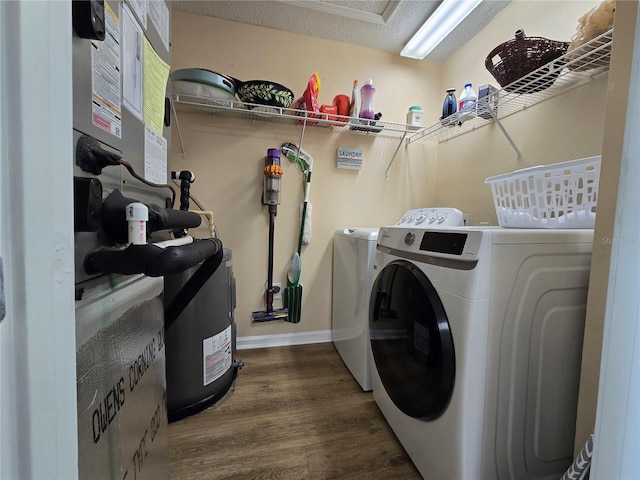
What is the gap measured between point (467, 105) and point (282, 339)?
2.04 m

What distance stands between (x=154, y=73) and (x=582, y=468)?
149cm

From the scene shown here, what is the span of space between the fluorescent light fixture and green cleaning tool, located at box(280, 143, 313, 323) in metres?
1.05

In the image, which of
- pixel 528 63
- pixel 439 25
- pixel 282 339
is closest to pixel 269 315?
pixel 282 339

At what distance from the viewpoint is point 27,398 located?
0.78ft

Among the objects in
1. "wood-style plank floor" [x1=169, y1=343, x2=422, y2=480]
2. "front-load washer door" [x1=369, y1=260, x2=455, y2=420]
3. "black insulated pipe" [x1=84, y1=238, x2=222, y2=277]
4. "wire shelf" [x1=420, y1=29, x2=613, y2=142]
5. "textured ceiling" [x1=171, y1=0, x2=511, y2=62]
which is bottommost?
"wood-style plank floor" [x1=169, y1=343, x2=422, y2=480]

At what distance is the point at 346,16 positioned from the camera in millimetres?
1685

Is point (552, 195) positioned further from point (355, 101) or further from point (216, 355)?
point (216, 355)

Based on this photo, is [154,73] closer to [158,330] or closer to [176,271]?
[176,271]

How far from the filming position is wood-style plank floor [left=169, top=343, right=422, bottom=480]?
99cm

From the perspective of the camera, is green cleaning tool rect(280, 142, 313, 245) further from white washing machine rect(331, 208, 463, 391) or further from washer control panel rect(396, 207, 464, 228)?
washer control panel rect(396, 207, 464, 228)

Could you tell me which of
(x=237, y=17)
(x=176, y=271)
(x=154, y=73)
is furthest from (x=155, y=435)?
(x=237, y=17)

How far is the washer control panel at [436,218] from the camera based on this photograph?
1.53 m

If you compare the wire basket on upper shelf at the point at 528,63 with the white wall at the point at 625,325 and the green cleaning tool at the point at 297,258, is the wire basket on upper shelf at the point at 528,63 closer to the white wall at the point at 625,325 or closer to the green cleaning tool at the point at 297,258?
the white wall at the point at 625,325

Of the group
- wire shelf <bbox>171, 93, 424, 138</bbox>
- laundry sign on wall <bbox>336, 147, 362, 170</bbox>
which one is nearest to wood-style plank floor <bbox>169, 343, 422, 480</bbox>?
laundry sign on wall <bbox>336, 147, 362, 170</bbox>
